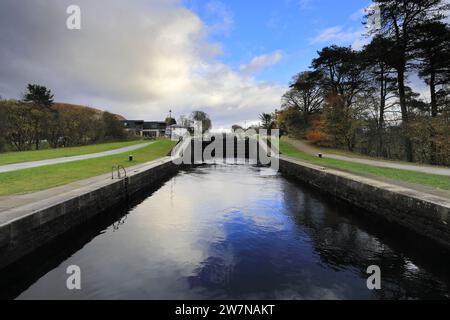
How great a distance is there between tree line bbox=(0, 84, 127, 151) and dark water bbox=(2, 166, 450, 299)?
89.6ft

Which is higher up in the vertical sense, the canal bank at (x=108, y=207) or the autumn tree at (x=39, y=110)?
the autumn tree at (x=39, y=110)

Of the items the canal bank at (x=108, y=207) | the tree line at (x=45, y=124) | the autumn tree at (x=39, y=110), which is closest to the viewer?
the canal bank at (x=108, y=207)

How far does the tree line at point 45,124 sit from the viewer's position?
31516 mm

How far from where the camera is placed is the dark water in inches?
221

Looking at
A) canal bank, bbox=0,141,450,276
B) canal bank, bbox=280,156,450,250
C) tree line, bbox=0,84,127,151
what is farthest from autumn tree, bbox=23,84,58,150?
canal bank, bbox=280,156,450,250

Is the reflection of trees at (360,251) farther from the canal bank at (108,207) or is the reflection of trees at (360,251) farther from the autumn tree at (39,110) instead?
the autumn tree at (39,110)

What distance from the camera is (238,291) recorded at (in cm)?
557

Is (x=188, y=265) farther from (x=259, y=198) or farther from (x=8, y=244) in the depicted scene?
(x=259, y=198)

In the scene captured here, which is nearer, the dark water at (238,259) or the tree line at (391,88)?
the dark water at (238,259)

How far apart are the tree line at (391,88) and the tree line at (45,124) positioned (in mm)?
30177

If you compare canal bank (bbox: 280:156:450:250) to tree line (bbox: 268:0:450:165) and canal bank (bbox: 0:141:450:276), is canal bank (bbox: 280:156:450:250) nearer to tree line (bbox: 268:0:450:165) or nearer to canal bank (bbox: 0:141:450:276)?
canal bank (bbox: 0:141:450:276)

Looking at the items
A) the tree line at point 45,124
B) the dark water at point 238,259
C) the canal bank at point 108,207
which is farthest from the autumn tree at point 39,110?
the dark water at point 238,259
